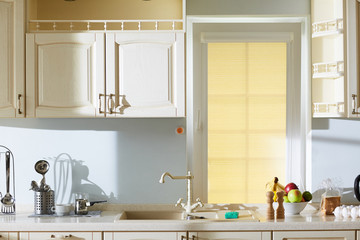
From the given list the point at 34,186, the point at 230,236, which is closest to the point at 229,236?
the point at 230,236

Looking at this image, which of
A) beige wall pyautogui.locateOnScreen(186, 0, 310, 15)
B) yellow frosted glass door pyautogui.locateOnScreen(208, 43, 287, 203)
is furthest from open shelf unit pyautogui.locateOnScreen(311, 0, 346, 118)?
yellow frosted glass door pyautogui.locateOnScreen(208, 43, 287, 203)

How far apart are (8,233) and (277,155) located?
1.79m

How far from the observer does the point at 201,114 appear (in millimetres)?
3518

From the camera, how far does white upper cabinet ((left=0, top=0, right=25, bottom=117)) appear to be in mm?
3062

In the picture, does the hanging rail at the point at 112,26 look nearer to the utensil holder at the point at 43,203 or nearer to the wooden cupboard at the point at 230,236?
the utensil holder at the point at 43,203

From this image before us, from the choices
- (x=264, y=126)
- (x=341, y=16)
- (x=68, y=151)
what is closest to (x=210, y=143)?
(x=264, y=126)

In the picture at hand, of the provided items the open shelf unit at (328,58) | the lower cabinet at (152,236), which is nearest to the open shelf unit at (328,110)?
the open shelf unit at (328,58)

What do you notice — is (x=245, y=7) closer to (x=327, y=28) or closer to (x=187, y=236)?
(x=327, y=28)

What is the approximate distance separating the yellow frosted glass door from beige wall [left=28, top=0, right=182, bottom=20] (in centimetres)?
40

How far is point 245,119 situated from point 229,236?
930mm

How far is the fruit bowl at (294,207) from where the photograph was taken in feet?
10.3

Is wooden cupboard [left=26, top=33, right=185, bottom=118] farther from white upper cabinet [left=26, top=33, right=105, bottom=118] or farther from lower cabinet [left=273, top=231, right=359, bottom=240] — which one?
lower cabinet [left=273, top=231, right=359, bottom=240]

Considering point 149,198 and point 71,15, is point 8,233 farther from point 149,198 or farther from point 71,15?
point 71,15

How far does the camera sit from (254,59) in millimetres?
3533
